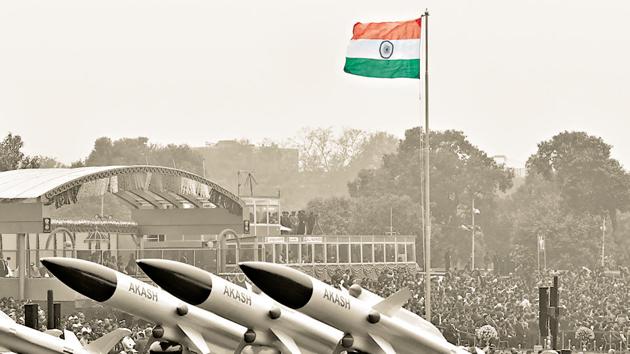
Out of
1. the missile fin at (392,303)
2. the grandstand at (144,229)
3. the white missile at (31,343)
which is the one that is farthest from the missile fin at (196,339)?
the grandstand at (144,229)

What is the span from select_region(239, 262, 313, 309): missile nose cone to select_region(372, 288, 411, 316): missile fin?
224 centimetres

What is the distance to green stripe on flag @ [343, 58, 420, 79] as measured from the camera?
159 feet

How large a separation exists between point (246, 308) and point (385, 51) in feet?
57.8

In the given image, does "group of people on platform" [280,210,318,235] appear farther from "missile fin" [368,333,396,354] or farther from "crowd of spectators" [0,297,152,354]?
"missile fin" [368,333,396,354]

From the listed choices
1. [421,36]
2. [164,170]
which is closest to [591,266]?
[164,170]

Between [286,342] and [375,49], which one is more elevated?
[375,49]

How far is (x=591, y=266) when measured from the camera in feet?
335

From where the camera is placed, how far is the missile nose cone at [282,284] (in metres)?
31.1

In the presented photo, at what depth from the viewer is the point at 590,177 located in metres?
113

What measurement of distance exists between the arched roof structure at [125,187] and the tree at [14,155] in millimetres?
35187

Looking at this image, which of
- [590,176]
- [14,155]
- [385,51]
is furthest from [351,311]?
[590,176]

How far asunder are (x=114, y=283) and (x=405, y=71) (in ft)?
59.7

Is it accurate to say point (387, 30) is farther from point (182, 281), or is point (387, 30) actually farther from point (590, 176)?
point (590, 176)

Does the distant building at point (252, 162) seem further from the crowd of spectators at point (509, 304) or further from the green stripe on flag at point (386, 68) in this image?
the green stripe on flag at point (386, 68)
